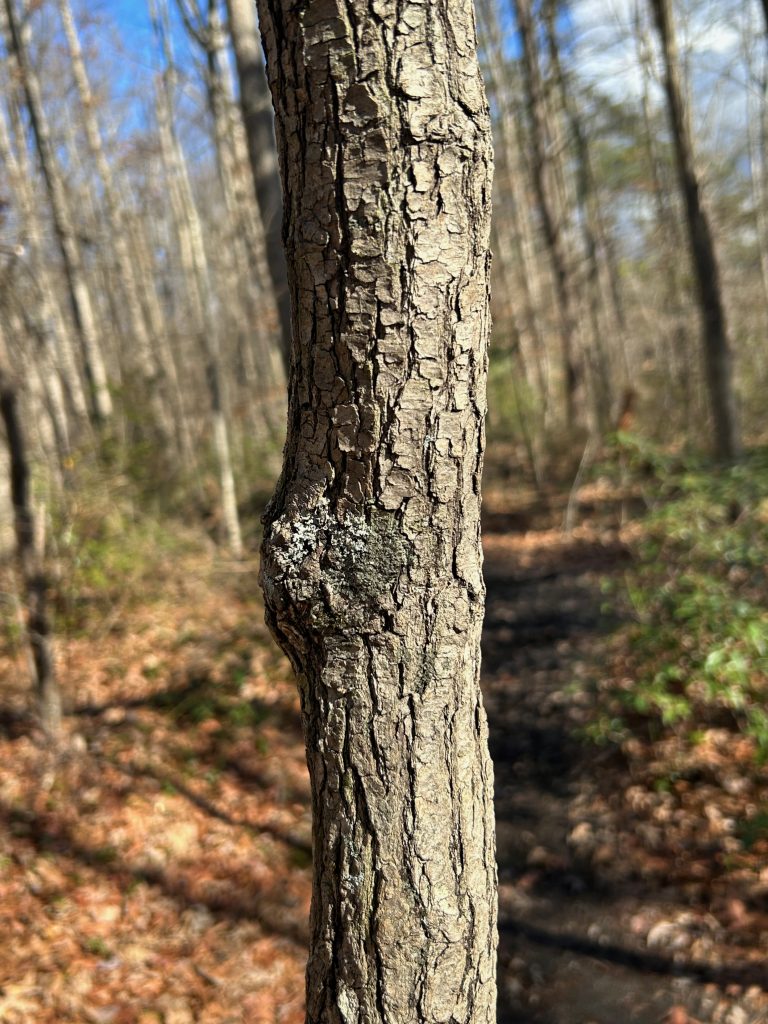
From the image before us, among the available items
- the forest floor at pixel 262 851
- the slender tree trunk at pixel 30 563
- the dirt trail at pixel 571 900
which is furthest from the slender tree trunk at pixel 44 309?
the dirt trail at pixel 571 900

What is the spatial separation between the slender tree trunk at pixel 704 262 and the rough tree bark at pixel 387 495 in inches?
268

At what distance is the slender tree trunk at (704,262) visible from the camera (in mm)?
7305

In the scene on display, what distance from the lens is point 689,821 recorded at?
395 cm

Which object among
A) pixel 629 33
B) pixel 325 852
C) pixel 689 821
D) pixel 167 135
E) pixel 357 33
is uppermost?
pixel 167 135

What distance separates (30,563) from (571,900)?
3831mm

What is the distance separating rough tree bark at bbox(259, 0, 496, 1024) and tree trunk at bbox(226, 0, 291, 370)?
4.52 m

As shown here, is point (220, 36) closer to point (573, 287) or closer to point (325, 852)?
point (573, 287)

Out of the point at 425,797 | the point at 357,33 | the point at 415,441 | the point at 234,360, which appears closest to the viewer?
the point at 357,33

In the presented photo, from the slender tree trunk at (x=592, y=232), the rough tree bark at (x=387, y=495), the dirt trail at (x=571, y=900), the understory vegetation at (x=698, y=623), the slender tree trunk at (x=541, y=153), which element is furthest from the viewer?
the slender tree trunk at (x=592, y=232)

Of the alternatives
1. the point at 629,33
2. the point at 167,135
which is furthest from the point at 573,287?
the point at 167,135

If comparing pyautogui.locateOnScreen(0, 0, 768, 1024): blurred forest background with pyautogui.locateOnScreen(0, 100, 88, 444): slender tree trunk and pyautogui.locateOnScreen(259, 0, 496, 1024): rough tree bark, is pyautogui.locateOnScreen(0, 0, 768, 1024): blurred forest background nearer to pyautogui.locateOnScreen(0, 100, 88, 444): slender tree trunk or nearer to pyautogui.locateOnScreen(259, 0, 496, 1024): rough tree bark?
pyautogui.locateOnScreen(0, 100, 88, 444): slender tree trunk

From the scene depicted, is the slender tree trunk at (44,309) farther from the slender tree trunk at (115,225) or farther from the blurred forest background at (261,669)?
the slender tree trunk at (115,225)

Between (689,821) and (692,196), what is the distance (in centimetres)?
623

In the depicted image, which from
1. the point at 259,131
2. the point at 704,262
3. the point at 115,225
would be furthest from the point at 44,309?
the point at 704,262
